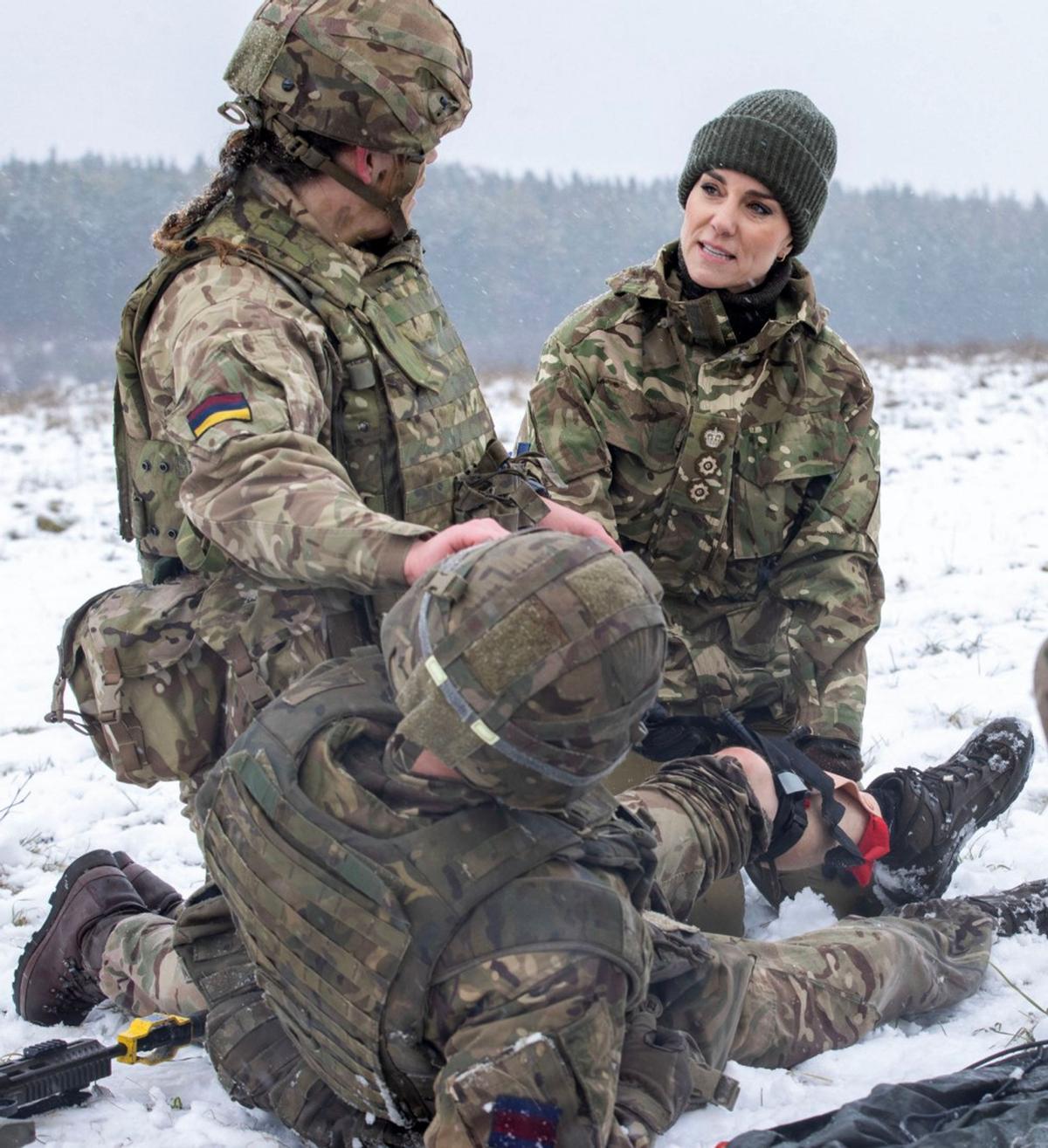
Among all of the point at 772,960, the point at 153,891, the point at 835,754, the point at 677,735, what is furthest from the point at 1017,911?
the point at 153,891

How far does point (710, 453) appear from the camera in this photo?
13.7 ft

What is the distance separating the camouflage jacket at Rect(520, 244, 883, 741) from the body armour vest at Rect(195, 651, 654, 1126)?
5.54ft

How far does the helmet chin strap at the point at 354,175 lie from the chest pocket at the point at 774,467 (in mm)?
1368

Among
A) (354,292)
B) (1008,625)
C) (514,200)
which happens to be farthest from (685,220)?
(514,200)

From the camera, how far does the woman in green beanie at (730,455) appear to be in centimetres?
412

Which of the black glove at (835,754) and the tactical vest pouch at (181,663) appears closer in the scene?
the tactical vest pouch at (181,663)

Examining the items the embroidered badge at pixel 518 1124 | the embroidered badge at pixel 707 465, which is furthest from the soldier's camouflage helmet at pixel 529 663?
Answer: the embroidered badge at pixel 707 465

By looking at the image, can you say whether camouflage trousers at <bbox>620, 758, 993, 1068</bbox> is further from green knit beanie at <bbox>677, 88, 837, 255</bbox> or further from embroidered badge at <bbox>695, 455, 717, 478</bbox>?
green knit beanie at <bbox>677, 88, 837, 255</bbox>

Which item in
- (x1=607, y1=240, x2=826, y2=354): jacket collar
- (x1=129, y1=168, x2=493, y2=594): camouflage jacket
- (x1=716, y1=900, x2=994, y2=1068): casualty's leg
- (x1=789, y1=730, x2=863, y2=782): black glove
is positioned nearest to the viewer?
(x1=129, y1=168, x2=493, y2=594): camouflage jacket

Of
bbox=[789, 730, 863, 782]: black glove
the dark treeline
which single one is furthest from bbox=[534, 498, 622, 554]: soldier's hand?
the dark treeline

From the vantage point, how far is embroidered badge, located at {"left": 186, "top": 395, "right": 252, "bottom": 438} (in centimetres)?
269

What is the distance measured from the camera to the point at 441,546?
96.8 inches

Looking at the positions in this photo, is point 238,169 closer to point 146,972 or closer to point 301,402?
point 301,402

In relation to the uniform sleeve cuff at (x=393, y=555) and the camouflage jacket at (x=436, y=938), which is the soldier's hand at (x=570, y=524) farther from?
the camouflage jacket at (x=436, y=938)
